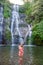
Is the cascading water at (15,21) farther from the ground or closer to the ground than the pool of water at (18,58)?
farther from the ground

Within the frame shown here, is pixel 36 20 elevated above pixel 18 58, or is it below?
above

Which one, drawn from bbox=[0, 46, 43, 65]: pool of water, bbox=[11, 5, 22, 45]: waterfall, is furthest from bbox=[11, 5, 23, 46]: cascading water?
bbox=[0, 46, 43, 65]: pool of water

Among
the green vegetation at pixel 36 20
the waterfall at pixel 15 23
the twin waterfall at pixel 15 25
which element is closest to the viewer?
the green vegetation at pixel 36 20

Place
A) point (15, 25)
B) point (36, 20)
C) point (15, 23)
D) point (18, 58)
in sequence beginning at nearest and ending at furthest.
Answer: point (18, 58) → point (36, 20) → point (15, 25) → point (15, 23)

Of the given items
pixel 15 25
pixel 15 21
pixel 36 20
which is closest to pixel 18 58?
pixel 36 20

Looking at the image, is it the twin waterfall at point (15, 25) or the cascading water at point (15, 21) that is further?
the cascading water at point (15, 21)

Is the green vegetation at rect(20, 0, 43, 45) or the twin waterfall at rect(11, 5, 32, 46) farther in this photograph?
the twin waterfall at rect(11, 5, 32, 46)

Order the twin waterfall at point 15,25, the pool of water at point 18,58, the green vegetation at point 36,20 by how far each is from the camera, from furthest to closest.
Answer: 1. the twin waterfall at point 15,25
2. the green vegetation at point 36,20
3. the pool of water at point 18,58

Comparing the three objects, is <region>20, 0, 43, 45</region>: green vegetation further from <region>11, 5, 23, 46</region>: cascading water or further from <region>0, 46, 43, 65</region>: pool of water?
<region>0, 46, 43, 65</region>: pool of water

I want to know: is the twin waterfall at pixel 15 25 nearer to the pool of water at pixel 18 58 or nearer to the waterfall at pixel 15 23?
the waterfall at pixel 15 23

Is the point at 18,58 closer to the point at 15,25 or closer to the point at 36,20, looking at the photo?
the point at 36,20

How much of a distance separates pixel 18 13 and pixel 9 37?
567cm

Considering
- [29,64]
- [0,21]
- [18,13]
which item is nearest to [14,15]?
[18,13]

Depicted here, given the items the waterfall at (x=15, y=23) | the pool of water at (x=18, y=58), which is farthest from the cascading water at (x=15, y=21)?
the pool of water at (x=18, y=58)
